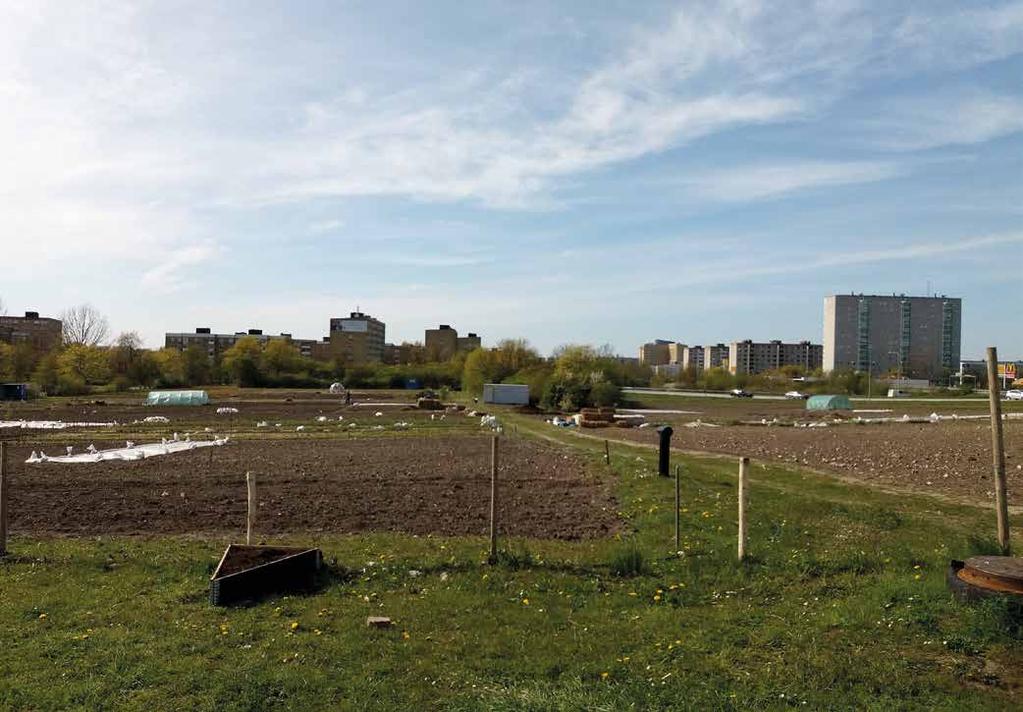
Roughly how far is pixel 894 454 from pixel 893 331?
17149 centimetres

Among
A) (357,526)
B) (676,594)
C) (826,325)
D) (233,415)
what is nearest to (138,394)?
(233,415)

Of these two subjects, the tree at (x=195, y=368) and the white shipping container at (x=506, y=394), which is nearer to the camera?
the white shipping container at (x=506, y=394)

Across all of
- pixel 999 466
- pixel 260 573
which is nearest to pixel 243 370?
pixel 260 573

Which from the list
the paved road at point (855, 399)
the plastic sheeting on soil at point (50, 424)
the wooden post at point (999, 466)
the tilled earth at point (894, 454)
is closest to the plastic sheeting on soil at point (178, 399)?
the plastic sheeting on soil at point (50, 424)

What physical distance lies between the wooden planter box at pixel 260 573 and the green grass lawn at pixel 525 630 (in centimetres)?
25

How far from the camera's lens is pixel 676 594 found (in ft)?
28.4

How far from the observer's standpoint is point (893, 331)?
588 ft

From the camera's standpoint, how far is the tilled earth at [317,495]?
13586mm

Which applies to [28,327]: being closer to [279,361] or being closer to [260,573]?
[279,361]

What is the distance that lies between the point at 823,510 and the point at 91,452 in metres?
25.4

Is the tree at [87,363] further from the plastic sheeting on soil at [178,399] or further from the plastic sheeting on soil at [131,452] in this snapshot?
the plastic sheeting on soil at [131,452]

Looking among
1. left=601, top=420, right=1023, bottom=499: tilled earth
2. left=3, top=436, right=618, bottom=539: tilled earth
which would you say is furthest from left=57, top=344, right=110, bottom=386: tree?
left=601, top=420, right=1023, bottom=499: tilled earth

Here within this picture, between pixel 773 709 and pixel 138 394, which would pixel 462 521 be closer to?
pixel 773 709

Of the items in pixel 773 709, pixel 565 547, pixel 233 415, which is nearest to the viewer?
pixel 773 709
